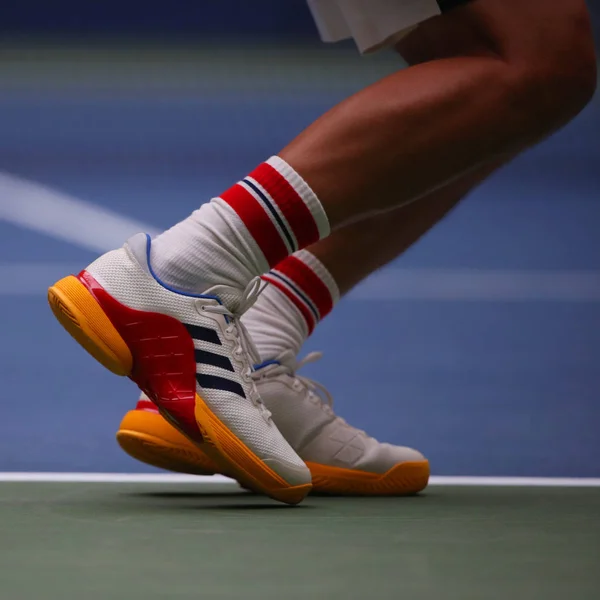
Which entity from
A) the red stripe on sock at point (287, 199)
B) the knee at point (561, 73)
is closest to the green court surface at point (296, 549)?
the red stripe on sock at point (287, 199)

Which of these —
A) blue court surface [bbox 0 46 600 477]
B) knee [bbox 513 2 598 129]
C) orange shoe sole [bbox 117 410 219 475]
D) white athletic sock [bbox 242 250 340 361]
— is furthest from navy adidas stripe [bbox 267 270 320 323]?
blue court surface [bbox 0 46 600 477]

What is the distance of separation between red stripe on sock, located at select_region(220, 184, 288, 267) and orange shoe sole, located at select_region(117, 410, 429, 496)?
0.25 m

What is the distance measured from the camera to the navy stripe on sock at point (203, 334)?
81 centimetres

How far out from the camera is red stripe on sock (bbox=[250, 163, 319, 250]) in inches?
32.0

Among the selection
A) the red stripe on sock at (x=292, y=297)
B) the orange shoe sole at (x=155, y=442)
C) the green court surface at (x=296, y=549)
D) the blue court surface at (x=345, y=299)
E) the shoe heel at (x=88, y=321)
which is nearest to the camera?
the green court surface at (x=296, y=549)

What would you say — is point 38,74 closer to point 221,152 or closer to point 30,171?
point 30,171

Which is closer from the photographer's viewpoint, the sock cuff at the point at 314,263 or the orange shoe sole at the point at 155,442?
the orange shoe sole at the point at 155,442

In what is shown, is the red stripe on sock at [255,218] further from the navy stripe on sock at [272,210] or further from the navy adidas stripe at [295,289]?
the navy adidas stripe at [295,289]

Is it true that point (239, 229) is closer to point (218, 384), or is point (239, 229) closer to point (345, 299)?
point (218, 384)

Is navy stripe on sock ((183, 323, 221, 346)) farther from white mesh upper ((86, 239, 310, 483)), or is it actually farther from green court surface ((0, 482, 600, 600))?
green court surface ((0, 482, 600, 600))

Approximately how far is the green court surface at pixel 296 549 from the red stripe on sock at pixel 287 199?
0.83ft

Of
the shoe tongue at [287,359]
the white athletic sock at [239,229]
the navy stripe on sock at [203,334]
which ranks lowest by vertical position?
the shoe tongue at [287,359]

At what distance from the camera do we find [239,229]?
2.67 ft

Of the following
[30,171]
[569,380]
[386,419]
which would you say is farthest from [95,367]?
[569,380]
